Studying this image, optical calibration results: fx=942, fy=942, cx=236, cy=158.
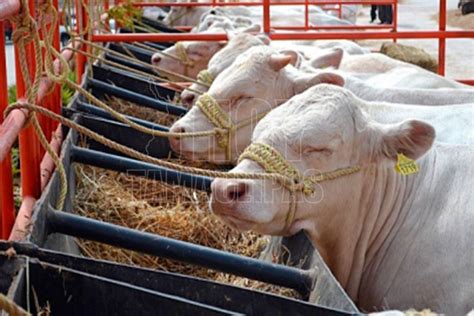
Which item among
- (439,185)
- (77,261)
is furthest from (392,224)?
(77,261)

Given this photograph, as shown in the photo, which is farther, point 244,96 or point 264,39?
point 264,39

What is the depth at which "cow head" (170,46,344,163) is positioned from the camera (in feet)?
17.2

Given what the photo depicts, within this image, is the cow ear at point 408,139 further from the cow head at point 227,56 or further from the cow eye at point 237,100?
the cow head at point 227,56

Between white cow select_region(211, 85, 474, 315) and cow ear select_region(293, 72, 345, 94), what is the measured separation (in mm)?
751

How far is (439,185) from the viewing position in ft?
13.1

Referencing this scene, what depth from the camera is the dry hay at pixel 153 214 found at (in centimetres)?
448

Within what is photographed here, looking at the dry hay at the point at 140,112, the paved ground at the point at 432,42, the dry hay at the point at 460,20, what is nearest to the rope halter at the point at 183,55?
the dry hay at the point at 140,112

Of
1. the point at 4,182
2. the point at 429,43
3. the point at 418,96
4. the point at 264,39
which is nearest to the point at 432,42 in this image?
the point at 429,43

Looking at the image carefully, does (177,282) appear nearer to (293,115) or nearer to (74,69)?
(293,115)

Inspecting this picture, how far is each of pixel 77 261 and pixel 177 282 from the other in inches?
12.2

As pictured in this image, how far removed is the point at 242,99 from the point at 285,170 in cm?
162

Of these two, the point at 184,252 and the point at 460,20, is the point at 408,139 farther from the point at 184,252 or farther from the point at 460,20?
the point at 460,20

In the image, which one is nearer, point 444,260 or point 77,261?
point 77,261

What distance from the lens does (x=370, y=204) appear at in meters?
4.04
